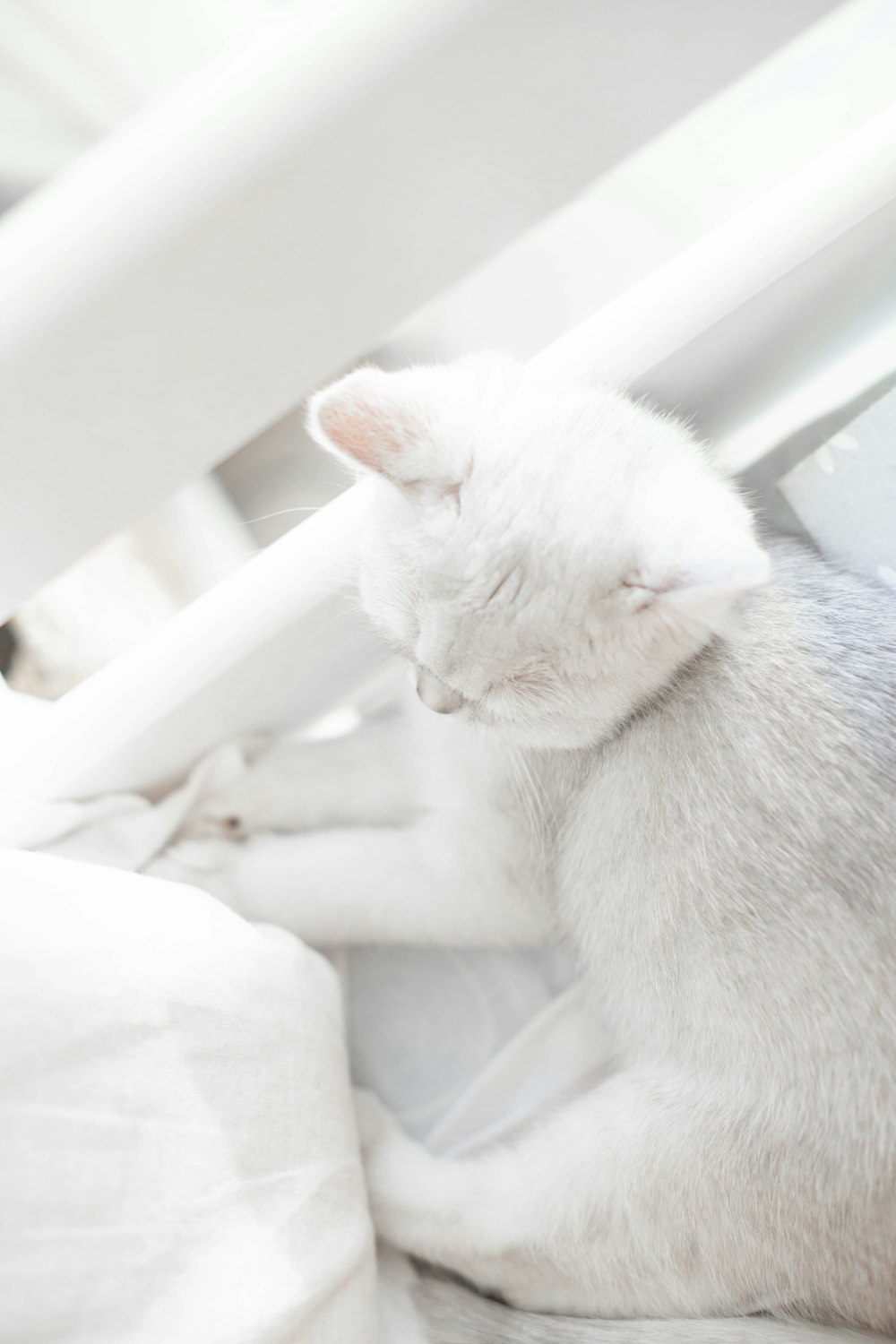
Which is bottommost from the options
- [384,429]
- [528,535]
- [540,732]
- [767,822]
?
[767,822]

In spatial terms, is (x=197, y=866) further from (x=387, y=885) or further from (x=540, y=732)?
(x=540, y=732)

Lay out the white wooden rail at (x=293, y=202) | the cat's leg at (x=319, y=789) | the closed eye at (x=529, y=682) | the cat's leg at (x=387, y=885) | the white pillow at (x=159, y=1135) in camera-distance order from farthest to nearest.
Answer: the cat's leg at (x=319, y=789) → the cat's leg at (x=387, y=885) → the closed eye at (x=529, y=682) → the white pillow at (x=159, y=1135) → the white wooden rail at (x=293, y=202)

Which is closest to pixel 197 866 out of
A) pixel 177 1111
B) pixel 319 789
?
pixel 319 789

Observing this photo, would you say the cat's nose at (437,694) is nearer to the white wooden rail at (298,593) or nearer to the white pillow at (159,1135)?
the white wooden rail at (298,593)

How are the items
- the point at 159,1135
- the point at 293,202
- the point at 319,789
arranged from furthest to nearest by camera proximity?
the point at 319,789 → the point at 159,1135 → the point at 293,202

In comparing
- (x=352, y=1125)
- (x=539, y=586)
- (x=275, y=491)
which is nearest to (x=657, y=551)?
(x=539, y=586)

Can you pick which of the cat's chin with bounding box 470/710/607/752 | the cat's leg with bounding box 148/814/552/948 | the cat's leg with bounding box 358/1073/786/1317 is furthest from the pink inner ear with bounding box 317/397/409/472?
the cat's leg with bounding box 358/1073/786/1317

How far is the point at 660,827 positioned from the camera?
0.86 metres

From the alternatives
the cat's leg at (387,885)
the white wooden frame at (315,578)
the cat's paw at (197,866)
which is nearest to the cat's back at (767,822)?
the cat's leg at (387,885)

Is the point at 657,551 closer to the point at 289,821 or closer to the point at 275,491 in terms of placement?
the point at 289,821

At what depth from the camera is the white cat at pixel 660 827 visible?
768mm

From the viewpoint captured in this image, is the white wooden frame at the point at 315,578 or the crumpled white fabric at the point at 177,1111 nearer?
the crumpled white fabric at the point at 177,1111

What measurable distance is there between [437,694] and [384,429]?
0.83 feet

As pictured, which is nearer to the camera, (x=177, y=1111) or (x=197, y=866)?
(x=177, y=1111)
